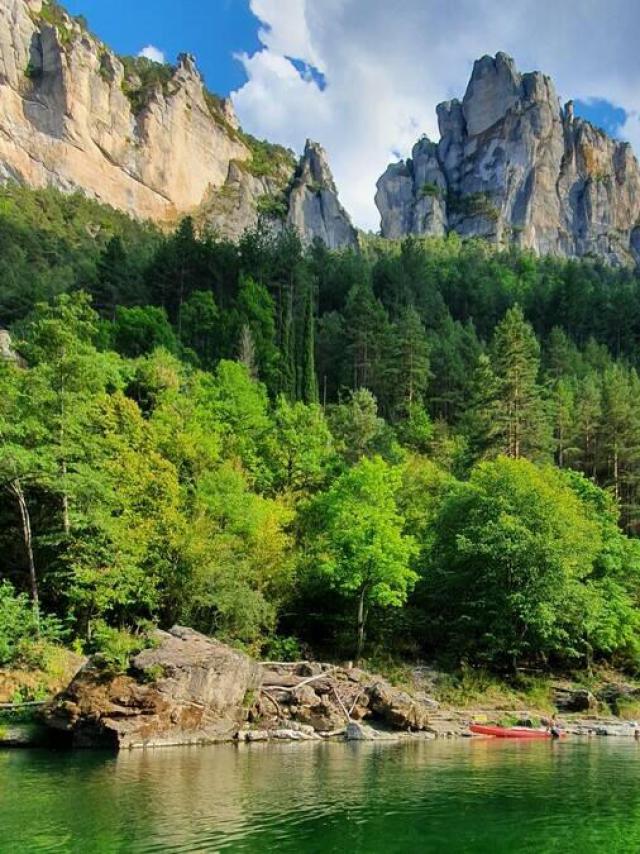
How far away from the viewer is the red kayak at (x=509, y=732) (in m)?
34.5

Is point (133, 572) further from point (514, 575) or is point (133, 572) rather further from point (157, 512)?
point (514, 575)

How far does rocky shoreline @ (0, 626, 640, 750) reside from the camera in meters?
28.1

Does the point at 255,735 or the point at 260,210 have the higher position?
the point at 260,210

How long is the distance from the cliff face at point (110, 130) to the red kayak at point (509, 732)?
464 feet

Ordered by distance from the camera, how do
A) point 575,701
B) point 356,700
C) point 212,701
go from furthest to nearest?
point 575,701 → point 356,700 → point 212,701

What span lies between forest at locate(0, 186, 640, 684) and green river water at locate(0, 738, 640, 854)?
279 inches

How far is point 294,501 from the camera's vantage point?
168 ft

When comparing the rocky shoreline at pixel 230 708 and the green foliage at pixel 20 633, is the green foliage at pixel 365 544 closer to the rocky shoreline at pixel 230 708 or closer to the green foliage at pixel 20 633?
the rocky shoreline at pixel 230 708

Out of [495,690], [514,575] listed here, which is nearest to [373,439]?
[514,575]

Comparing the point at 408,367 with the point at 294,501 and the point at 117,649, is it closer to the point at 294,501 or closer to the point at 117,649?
the point at 294,501

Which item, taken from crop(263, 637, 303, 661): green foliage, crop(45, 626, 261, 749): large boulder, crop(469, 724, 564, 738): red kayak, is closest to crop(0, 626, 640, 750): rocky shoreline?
crop(45, 626, 261, 749): large boulder

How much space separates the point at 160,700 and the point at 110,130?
547 feet

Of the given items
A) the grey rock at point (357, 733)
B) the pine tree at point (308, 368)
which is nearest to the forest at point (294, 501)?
the pine tree at point (308, 368)

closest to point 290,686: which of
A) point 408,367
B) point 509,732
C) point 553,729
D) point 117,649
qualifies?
point 117,649
